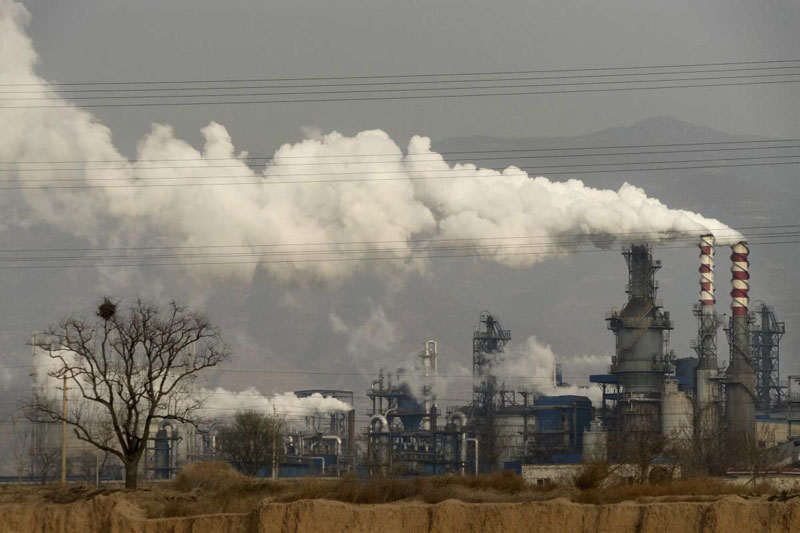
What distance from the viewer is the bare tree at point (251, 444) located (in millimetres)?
72750

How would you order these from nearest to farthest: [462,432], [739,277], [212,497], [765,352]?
[212,497] → [739,277] → [462,432] → [765,352]

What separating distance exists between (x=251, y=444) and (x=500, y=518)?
53082 millimetres

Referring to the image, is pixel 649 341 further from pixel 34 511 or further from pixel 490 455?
pixel 34 511

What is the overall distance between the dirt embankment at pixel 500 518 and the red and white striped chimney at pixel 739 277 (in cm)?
6013

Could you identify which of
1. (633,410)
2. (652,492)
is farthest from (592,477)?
(633,410)

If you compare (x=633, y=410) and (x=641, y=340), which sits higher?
(x=641, y=340)

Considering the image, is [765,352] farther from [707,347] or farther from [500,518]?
[500,518]

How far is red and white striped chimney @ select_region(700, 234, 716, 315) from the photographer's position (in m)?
80.9

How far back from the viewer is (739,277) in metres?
82.1

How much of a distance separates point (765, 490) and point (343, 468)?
196ft

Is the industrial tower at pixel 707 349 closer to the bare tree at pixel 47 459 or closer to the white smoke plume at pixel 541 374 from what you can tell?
the white smoke plume at pixel 541 374

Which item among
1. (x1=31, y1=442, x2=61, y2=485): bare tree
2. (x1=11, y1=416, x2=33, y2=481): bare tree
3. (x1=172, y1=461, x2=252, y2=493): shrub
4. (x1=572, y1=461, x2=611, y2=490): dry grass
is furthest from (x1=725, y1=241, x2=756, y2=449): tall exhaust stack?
(x1=572, y1=461, x2=611, y2=490): dry grass

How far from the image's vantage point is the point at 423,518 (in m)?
23.7

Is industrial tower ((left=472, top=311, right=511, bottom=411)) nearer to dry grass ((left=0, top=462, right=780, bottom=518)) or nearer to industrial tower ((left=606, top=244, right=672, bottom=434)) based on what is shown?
industrial tower ((left=606, top=244, right=672, bottom=434))
